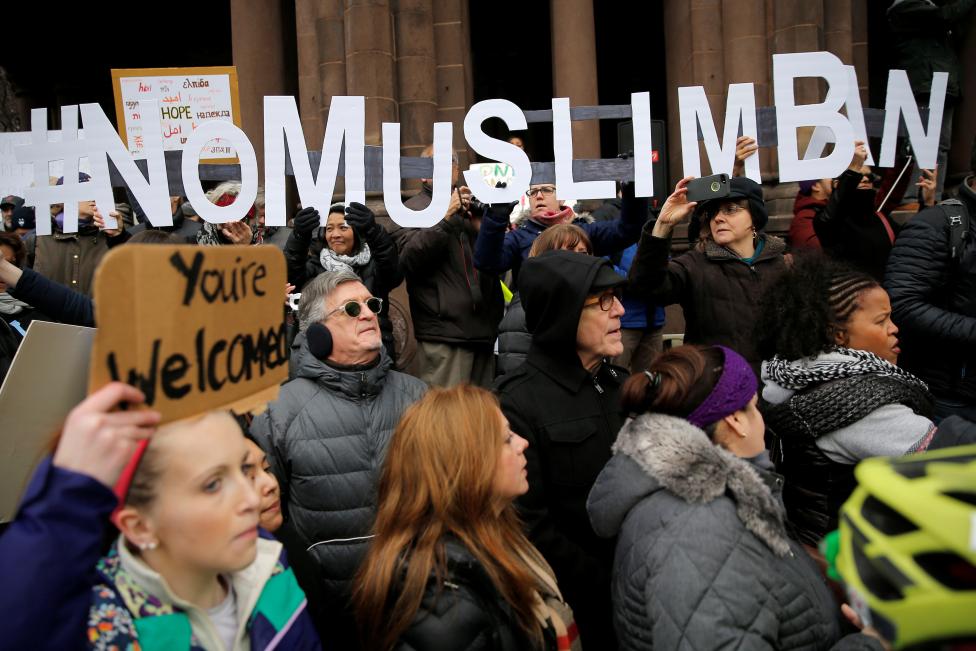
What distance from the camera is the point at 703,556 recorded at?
199 cm

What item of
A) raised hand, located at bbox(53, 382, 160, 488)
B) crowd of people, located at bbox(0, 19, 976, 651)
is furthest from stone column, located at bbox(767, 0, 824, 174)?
raised hand, located at bbox(53, 382, 160, 488)

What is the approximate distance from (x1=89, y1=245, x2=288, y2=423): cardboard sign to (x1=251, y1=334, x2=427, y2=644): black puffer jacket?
113cm

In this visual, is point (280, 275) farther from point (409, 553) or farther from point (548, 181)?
point (548, 181)

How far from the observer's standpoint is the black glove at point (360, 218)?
482 centimetres

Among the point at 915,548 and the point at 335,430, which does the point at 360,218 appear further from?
the point at 915,548

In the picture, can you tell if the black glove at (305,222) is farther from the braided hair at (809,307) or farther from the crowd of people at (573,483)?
the braided hair at (809,307)

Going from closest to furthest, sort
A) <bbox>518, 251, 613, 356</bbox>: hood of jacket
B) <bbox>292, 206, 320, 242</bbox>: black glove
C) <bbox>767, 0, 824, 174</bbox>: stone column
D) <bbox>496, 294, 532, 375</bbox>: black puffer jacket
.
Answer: <bbox>518, 251, 613, 356</bbox>: hood of jacket
<bbox>496, 294, 532, 375</bbox>: black puffer jacket
<bbox>292, 206, 320, 242</bbox>: black glove
<bbox>767, 0, 824, 174</bbox>: stone column

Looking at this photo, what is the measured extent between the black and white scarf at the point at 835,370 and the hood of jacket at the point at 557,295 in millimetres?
716

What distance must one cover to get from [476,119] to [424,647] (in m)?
3.85

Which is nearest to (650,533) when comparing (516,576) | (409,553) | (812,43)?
(516,576)

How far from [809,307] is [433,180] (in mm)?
2969

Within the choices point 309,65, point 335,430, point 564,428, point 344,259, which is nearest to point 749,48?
point 309,65

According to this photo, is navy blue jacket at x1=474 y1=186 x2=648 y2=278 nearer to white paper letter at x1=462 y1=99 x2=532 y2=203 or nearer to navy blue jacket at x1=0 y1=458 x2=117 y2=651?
white paper letter at x1=462 y1=99 x2=532 y2=203

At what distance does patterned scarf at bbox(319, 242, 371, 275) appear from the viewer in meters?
5.09
